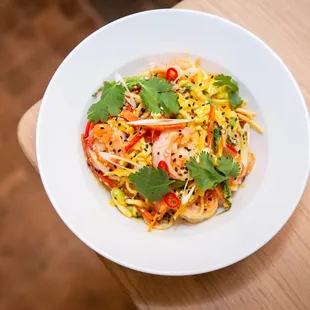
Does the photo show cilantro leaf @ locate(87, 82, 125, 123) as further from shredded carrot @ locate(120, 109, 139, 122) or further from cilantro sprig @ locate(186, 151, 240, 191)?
cilantro sprig @ locate(186, 151, 240, 191)

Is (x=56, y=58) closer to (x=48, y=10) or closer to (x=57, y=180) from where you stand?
(x=48, y=10)

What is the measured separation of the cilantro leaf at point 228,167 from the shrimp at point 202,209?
91mm

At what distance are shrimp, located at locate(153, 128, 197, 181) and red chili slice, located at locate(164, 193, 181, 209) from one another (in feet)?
0.17

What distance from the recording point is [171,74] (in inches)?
57.8

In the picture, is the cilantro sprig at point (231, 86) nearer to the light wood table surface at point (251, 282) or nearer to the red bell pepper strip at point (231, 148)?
the red bell pepper strip at point (231, 148)

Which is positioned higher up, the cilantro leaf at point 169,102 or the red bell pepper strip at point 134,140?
the cilantro leaf at point 169,102

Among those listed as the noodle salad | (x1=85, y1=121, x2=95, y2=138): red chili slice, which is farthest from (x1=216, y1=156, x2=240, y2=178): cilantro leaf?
(x1=85, y1=121, x2=95, y2=138): red chili slice

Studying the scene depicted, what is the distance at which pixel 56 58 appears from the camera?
2674 mm

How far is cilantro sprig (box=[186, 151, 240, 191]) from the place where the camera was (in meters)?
1.33

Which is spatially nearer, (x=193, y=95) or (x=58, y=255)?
(x=193, y=95)

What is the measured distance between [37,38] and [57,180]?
1.58 metres

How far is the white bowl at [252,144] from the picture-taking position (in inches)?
51.5

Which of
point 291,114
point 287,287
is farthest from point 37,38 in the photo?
point 287,287

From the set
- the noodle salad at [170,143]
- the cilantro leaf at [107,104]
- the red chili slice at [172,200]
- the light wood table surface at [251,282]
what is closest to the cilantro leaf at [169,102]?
the noodle salad at [170,143]
